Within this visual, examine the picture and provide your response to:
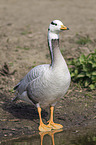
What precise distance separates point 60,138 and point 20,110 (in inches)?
68.7

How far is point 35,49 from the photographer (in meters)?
10.2

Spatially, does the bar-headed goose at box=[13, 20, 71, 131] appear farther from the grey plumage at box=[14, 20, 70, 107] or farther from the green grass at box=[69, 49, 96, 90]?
the green grass at box=[69, 49, 96, 90]

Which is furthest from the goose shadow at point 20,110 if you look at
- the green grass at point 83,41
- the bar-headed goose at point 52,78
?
the green grass at point 83,41

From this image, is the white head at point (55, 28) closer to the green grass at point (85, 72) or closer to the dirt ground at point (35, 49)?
the dirt ground at point (35, 49)

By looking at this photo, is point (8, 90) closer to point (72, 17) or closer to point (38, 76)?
point (38, 76)

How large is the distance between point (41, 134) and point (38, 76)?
1163mm

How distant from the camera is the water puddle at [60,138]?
5.22 metres

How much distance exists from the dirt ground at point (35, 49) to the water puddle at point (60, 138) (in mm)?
312

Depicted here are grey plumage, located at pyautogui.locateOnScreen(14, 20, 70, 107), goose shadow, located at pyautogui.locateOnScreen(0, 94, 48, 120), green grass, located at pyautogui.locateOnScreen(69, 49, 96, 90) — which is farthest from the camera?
green grass, located at pyautogui.locateOnScreen(69, 49, 96, 90)

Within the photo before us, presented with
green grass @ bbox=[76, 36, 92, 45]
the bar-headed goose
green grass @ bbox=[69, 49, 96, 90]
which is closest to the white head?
the bar-headed goose

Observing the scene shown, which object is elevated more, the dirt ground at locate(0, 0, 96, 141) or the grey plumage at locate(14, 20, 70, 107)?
the grey plumage at locate(14, 20, 70, 107)

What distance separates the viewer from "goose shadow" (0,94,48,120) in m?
6.63

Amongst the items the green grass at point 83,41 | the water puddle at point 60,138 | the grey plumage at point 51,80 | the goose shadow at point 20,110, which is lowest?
the goose shadow at point 20,110

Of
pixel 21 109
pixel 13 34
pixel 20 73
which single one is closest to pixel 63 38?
pixel 13 34
